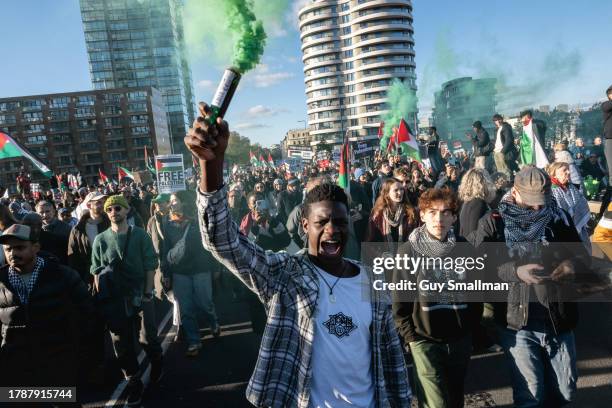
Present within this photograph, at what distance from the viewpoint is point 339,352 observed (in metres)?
1.93

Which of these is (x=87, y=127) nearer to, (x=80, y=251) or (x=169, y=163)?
(x=169, y=163)

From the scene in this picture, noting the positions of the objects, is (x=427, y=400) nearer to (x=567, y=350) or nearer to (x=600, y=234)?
(x=567, y=350)

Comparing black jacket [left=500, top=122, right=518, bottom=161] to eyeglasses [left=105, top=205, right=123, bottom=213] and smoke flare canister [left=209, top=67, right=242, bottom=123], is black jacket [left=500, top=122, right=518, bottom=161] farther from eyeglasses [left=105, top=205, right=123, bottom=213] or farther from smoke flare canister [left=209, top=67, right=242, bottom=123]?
smoke flare canister [left=209, top=67, right=242, bottom=123]

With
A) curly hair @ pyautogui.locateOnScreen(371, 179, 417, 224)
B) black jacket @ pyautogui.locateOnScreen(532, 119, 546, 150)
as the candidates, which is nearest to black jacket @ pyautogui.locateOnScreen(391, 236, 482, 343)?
curly hair @ pyautogui.locateOnScreen(371, 179, 417, 224)

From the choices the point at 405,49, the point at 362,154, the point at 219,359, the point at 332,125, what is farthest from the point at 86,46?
the point at 219,359

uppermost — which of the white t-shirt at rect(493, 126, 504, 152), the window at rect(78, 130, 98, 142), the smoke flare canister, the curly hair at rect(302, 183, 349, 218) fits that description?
the window at rect(78, 130, 98, 142)

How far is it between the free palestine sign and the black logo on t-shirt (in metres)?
9.72

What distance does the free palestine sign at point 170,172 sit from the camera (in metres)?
11.1

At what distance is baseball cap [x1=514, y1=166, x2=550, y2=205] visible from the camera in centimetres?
281

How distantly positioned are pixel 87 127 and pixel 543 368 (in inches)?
4161

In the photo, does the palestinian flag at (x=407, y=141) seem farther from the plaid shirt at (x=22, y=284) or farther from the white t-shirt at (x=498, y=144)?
the plaid shirt at (x=22, y=284)

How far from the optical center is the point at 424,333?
2889 mm

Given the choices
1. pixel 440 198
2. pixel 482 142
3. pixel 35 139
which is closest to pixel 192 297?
pixel 440 198

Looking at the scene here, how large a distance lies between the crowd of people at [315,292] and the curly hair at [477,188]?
17mm
